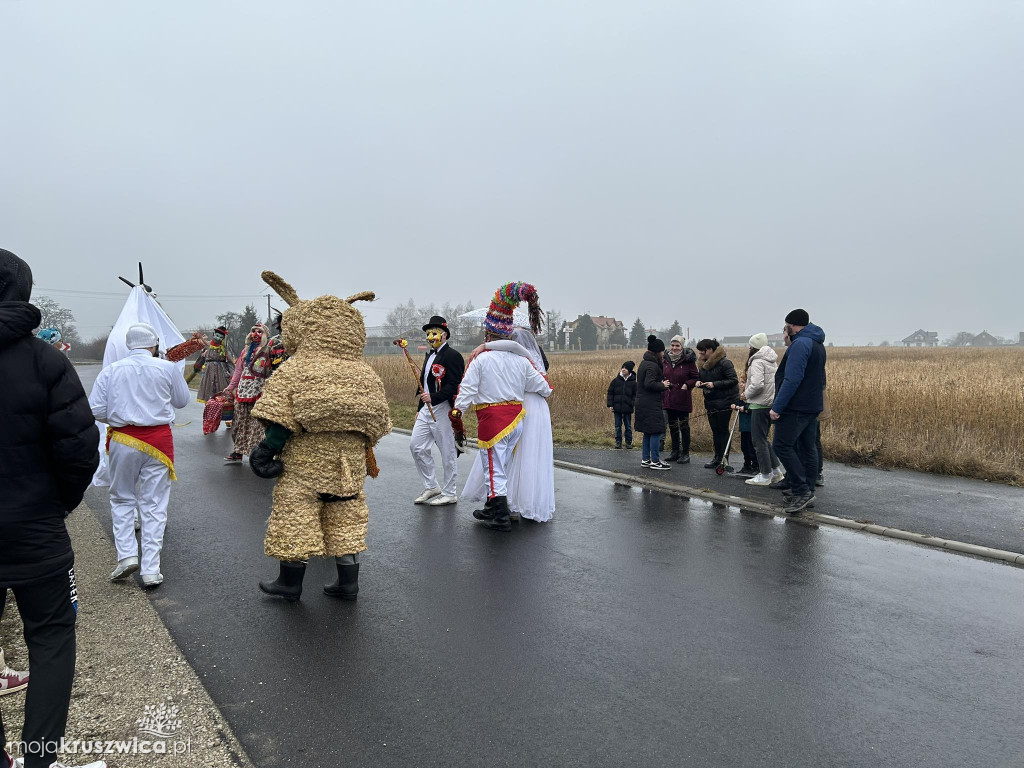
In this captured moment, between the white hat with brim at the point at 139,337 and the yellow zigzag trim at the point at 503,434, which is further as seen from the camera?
the yellow zigzag trim at the point at 503,434

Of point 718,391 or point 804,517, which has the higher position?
point 718,391

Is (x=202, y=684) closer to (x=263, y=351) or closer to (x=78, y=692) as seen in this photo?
(x=78, y=692)

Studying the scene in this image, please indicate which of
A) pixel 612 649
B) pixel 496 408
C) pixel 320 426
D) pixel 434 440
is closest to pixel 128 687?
pixel 320 426

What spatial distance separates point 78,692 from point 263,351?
6.57 m

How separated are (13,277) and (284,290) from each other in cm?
216

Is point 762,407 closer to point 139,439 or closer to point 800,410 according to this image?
point 800,410

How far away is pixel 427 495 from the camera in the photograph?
7547mm

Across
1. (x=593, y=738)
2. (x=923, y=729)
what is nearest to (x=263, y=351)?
(x=593, y=738)

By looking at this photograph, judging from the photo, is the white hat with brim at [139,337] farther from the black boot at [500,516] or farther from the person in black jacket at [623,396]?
the person in black jacket at [623,396]

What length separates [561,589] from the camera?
4770 mm

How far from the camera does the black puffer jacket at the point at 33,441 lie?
2.43 m

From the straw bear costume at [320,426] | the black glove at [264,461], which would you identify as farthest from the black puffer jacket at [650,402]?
the black glove at [264,461]

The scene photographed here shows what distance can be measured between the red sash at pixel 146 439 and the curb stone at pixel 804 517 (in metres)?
5.63

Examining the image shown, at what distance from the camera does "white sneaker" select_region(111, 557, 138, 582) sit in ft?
15.7
